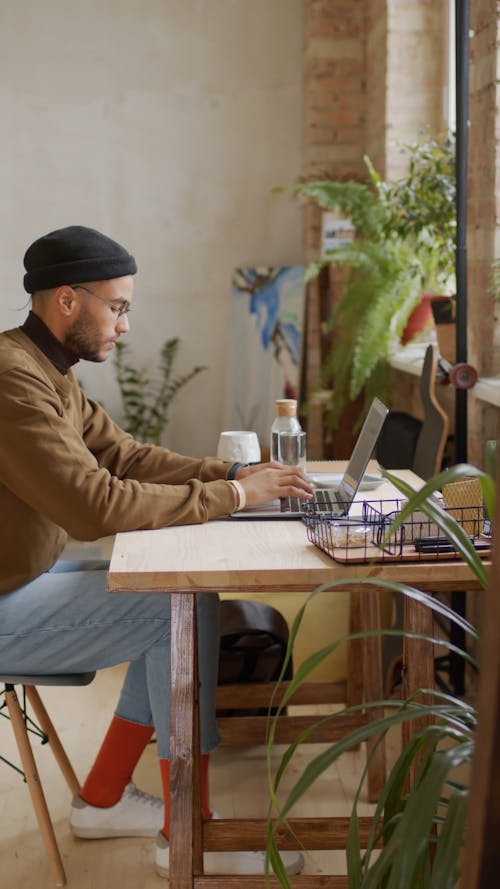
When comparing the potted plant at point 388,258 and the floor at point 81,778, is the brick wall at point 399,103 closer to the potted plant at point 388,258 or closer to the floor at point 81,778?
the potted plant at point 388,258

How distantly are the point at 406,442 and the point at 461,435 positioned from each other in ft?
2.08

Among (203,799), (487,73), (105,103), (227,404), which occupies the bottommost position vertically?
(203,799)

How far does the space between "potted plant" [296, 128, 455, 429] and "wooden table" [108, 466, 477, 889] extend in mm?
1862

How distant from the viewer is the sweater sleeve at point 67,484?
208cm

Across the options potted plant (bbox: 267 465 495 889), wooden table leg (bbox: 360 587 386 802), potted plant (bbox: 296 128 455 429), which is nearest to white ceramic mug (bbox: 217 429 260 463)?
wooden table leg (bbox: 360 587 386 802)

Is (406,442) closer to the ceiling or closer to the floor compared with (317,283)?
closer to the floor

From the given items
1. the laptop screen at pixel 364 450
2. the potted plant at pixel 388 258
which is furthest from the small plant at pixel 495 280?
the laptop screen at pixel 364 450

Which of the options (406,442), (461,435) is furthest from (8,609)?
(406,442)

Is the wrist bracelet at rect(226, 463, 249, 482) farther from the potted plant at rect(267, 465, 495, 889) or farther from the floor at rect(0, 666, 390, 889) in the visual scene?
the potted plant at rect(267, 465, 495, 889)

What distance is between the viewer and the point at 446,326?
3.35m

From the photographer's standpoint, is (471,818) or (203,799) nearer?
(471,818)

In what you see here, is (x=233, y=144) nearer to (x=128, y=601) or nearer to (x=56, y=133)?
(x=56, y=133)

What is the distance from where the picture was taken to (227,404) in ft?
19.1

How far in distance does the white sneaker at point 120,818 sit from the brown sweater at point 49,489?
2.15 feet
